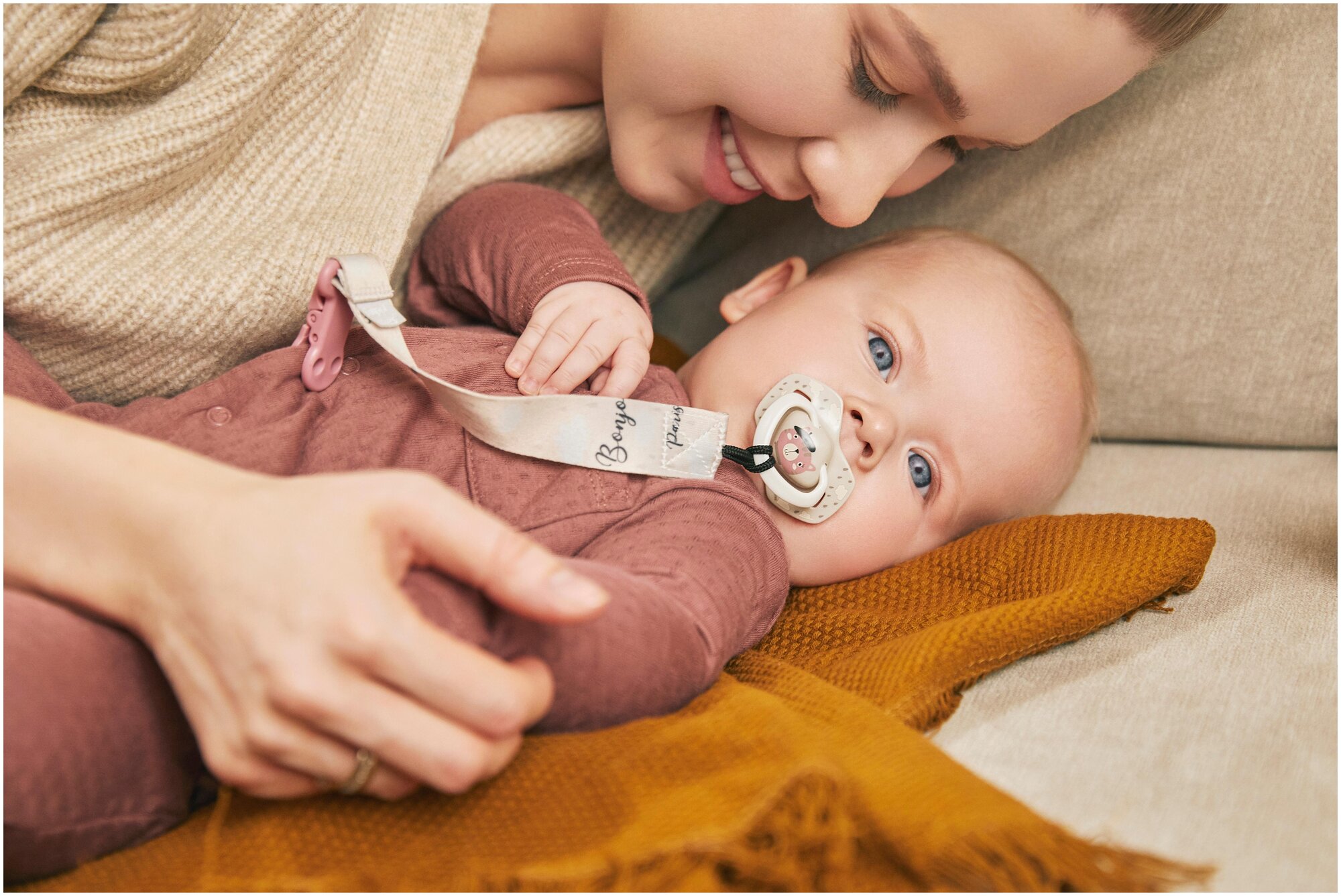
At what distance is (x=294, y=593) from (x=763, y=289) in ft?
3.26

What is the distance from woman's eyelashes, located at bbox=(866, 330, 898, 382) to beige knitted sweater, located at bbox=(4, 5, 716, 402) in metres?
0.61

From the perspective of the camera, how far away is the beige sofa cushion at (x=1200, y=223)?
1.38 meters

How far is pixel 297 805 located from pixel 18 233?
689 mm

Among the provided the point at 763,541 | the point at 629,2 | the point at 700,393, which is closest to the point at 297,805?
the point at 763,541

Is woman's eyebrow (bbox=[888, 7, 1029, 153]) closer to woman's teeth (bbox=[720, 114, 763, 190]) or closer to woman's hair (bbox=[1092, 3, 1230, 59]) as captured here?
woman's hair (bbox=[1092, 3, 1230, 59])

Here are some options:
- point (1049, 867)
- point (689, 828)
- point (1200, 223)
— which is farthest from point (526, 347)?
point (1200, 223)

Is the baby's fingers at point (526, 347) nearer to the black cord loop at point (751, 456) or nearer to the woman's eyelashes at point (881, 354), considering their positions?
the black cord loop at point (751, 456)

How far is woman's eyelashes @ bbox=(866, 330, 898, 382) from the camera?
3.93 ft

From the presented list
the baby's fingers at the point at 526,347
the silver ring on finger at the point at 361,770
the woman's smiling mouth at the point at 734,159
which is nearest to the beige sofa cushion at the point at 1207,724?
the silver ring on finger at the point at 361,770

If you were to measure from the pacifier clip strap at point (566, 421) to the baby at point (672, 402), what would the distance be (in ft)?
0.08

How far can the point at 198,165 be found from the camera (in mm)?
1104

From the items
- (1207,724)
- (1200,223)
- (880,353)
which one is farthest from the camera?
(1200,223)

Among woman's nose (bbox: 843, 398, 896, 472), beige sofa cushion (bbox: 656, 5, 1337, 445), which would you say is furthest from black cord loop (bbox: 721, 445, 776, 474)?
beige sofa cushion (bbox: 656, 5, 1337, 445)

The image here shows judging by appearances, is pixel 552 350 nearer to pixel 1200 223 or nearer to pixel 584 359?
pixel 584 359
